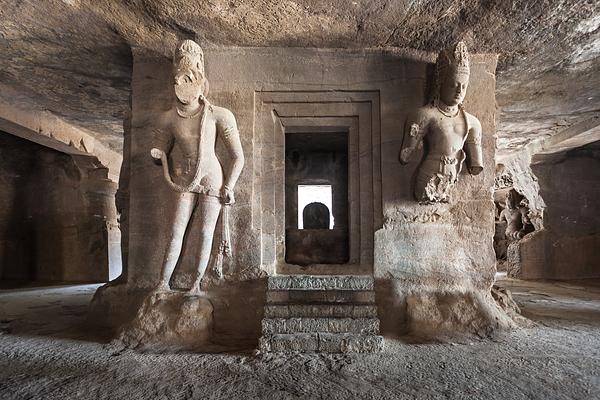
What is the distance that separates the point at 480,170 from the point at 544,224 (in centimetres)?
695

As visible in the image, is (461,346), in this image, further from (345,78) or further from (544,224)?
(544,224)

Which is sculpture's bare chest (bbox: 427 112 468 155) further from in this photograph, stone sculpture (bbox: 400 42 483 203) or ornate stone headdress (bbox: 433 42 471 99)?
ornate stone headdress (bbox: 433 42 471 99)

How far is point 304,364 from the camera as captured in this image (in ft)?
9.62

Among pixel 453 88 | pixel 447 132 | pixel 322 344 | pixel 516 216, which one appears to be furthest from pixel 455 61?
pixel 516 216

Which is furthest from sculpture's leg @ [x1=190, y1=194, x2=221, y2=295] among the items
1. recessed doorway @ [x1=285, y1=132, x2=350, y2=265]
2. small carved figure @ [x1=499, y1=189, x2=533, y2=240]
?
small carved figure @ [x1=499, y1=189, x2=533, y2=240]

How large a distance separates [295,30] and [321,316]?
2.62m

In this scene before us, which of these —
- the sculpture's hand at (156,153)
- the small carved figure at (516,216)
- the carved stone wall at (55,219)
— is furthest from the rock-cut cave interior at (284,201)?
the small carved figure at (516,216)

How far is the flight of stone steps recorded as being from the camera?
318 centimetres

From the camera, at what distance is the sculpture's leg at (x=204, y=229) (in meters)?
3.67

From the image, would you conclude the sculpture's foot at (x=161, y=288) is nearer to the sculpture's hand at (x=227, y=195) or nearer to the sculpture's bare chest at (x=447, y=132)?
the sculpture's hand at (x=227, y=195)

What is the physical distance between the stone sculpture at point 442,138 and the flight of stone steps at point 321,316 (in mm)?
1138

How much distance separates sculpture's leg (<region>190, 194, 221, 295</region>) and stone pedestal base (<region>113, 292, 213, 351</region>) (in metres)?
0.19

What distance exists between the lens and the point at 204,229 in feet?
12.1

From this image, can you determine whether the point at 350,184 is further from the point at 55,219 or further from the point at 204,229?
the point at 55,219
